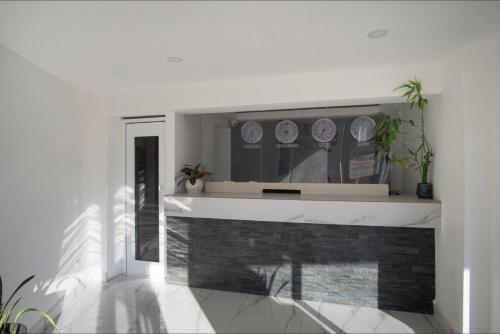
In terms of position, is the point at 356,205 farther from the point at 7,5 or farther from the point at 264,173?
the point at 7,5

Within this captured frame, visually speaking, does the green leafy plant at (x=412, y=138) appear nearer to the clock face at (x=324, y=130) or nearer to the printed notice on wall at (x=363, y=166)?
the printed notice on wall at (x=363, y=166)

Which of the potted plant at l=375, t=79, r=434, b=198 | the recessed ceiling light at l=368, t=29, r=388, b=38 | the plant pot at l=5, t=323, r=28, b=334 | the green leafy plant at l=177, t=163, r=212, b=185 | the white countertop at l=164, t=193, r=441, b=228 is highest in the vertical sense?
the recessed ceiling light at l=368, t=29, r=388, b=38

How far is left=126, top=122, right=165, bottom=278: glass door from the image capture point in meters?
4.03

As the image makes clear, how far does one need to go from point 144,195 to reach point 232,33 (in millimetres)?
2684

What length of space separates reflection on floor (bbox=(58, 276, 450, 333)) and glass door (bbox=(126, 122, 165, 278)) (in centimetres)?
51

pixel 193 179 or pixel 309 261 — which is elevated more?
pixel 193 179

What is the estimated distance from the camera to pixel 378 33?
2.25 metres

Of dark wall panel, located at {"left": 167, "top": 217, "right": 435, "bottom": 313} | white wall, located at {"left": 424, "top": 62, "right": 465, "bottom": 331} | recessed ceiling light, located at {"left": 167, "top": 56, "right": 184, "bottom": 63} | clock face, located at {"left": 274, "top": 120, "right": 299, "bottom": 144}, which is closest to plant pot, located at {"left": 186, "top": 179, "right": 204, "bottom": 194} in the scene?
dark wall panel, located at {"left": 167, "top": 217, "right": 435, "bottom": 313}

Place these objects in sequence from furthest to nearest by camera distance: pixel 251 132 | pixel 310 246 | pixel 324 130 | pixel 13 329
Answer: pixel 251 132
pixel 324 130
pixel 310 246
pixel 13 329

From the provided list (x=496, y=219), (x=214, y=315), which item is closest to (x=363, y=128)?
(x=496, y=219)

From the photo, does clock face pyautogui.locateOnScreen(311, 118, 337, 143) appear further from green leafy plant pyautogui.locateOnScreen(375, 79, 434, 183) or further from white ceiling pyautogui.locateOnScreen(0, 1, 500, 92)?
white ceiling pyautogui.locateOnScreen(0, 1, 500, 92)

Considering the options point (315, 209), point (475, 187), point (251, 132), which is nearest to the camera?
point (475, 187)

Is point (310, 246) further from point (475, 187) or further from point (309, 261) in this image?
point (475, 187)

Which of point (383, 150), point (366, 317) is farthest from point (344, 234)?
point (383, 150)
